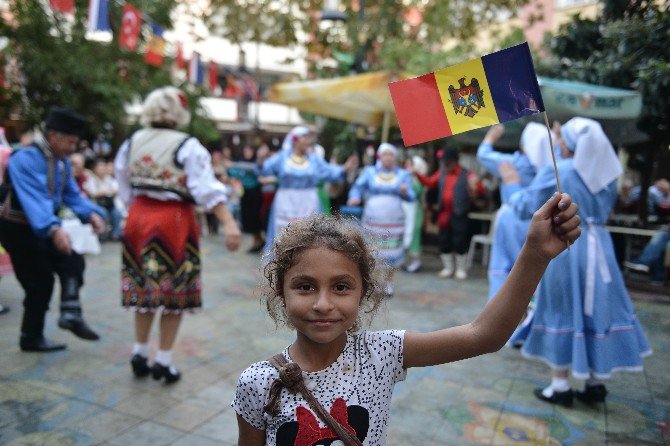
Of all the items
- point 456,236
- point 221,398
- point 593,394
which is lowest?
point 221,398

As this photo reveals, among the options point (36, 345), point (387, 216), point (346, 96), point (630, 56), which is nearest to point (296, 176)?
point (387, 216)

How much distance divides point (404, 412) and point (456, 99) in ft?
7.56

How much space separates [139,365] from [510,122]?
19.1 feet

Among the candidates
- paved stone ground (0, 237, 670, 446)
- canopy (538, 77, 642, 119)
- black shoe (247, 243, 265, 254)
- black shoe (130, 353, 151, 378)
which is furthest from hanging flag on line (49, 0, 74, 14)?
canopy (538, 77, 642, 119)

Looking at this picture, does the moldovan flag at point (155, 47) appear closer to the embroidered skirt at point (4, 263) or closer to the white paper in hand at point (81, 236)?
the white paper in hand at point (81, 236)

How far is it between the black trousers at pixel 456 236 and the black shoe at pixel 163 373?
17.1ft

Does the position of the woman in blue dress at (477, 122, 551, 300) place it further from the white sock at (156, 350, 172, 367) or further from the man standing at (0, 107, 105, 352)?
the man standing at (0, 107, 105, 352)

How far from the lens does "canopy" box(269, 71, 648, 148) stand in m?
5.60

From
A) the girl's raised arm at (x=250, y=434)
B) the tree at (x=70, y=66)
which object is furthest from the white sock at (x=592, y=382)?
the tree at (x=70, y=66)

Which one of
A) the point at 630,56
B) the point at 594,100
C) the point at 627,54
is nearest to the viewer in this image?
the point at 630,56

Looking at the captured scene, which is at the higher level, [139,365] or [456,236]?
[456,236]

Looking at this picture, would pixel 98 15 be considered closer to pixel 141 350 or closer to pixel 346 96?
pixel 346 96

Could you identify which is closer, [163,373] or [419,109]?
[419,109]

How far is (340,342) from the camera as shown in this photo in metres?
1.59
